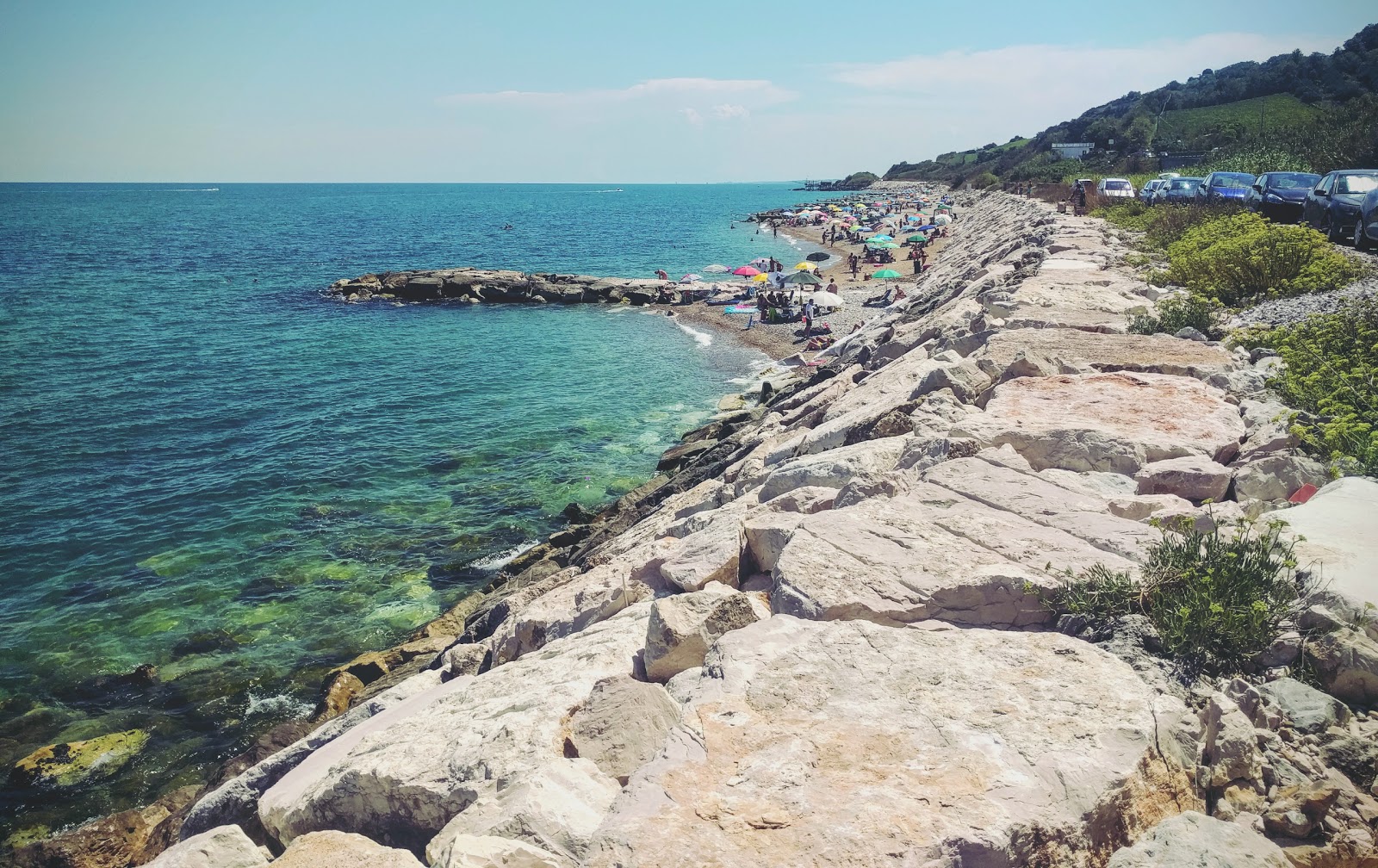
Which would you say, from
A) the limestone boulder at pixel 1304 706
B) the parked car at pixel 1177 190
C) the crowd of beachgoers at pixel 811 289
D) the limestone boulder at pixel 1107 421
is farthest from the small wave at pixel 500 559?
the parked car at pixel 1177 190

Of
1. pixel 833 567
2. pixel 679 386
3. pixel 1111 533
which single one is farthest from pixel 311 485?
pixel 1111 533

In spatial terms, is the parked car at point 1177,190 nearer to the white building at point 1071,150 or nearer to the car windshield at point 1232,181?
the car windshield at point 1232,181

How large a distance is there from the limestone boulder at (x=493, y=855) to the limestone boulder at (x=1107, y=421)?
17.0ft

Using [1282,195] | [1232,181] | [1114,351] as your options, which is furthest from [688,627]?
[1232,181]

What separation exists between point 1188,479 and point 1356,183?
57.3 ft

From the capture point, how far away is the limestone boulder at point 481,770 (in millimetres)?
3871

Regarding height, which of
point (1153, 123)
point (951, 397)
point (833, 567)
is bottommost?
point (833, 567)

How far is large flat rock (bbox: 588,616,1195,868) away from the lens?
10.3 feet

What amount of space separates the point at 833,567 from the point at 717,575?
49.7 inches

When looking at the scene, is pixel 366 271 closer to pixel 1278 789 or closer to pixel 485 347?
pixel 485 347

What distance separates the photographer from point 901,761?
3.58 metres

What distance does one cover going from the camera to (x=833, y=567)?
17.3 feet

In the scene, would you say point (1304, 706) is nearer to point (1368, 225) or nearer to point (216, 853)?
point (216, 853)

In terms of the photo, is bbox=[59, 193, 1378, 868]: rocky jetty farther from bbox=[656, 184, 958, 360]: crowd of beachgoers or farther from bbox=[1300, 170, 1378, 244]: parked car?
bbox=[656, 184, 958, 360]: crowd of beachgoers
